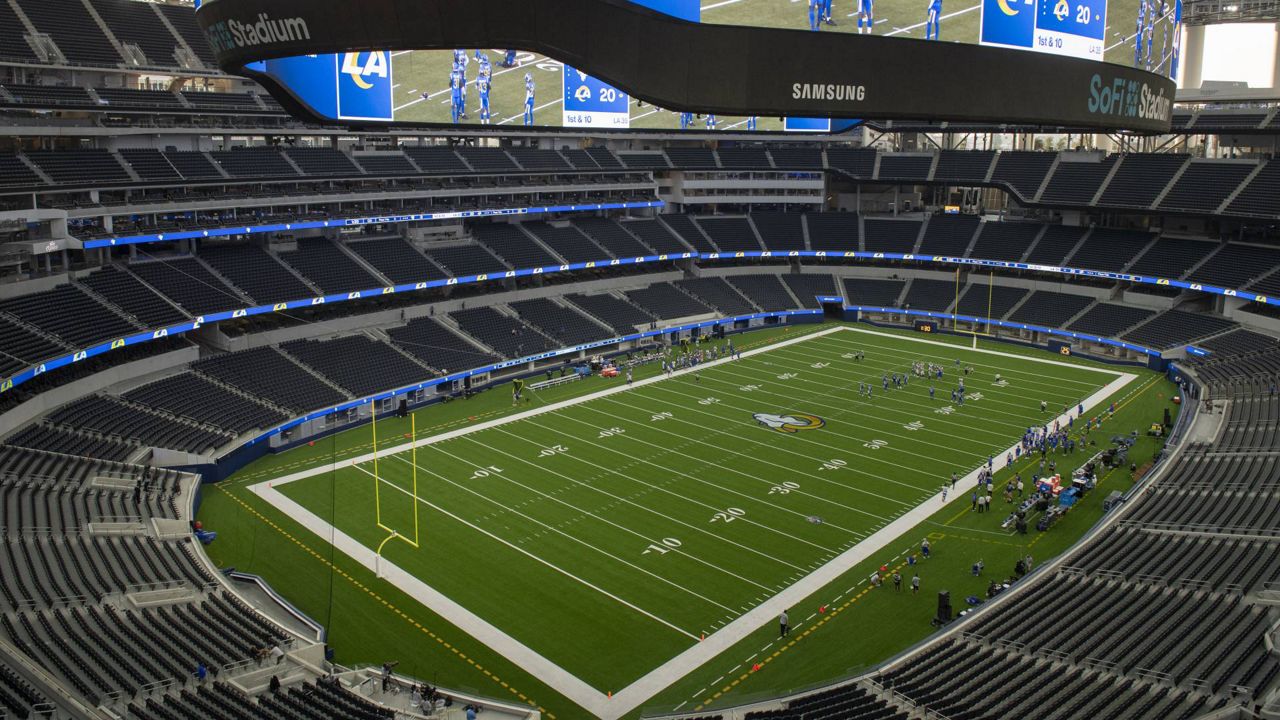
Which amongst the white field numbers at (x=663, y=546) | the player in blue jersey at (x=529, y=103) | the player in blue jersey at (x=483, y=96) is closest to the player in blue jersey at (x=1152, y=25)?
the player in blue jersey at (x=483, y=96)

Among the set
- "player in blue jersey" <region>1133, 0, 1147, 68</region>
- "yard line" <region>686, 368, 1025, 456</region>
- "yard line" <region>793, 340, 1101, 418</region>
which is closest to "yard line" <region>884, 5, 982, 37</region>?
"player in blue jersey" <region>1133, 0, 1147, 68</region>

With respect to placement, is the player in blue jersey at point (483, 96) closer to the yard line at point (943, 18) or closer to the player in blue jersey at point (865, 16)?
the player in blue jersey at point (865, 16)

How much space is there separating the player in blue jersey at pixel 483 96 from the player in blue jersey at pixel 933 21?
4.29 meters

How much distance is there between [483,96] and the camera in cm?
815

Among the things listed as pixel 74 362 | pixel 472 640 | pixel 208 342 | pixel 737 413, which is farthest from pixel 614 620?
pixel 208 342

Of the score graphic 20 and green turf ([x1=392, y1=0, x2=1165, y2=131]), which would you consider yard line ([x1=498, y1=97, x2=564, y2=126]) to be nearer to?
green turf ([x1=392, y1=0, x2=1165, y2=131])

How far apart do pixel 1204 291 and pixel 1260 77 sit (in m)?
13.9

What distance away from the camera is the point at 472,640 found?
22.0m

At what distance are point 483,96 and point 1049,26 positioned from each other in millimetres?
4799

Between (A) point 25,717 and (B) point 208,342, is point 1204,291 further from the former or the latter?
(A) point 25,717

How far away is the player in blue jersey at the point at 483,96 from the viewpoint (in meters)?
7.99

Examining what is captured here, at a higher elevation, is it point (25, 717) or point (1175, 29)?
point (1175, 29)

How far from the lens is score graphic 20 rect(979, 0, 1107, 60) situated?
4617mm

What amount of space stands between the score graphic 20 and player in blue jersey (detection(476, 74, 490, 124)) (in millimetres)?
4463
